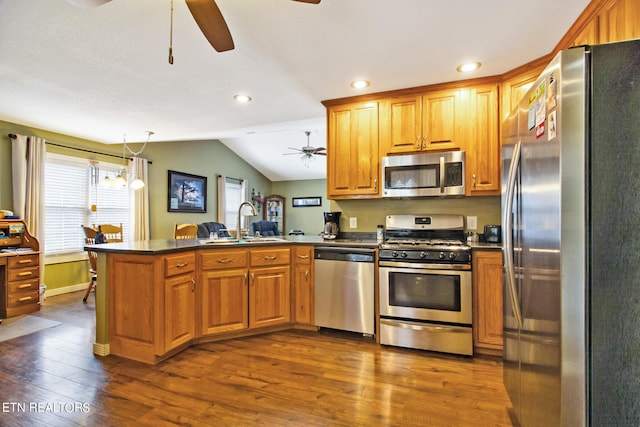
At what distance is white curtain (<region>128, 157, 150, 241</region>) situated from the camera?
516 cm

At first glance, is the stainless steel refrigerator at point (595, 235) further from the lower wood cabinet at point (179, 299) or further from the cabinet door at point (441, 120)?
the lower wood cabinet at point (179, 299)

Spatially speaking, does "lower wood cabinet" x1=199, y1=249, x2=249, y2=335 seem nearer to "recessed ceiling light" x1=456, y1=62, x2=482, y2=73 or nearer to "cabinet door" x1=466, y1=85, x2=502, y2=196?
"cabinet door" x1=466, y1=85, x2=502, y2=196

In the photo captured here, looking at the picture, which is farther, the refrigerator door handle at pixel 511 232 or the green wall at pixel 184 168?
the green wall at pixel 184 168

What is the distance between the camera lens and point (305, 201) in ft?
32.3

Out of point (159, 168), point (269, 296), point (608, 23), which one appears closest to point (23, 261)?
point (159, 168)

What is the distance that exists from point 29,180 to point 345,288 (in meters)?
4.24

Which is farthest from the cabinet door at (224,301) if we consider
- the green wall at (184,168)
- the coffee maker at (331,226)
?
the green wall at (184,168)

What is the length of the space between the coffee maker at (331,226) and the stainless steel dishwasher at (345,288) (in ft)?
1.26

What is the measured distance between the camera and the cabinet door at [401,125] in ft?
9.57

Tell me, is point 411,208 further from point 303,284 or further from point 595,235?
point 595,235

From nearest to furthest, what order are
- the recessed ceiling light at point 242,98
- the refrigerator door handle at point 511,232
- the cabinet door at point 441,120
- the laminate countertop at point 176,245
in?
the refrigerator door handle at point 511,232
the laminate countertop at point 176,245
the cabinet door at point 441,120
the recessed ceiling light at point 242,98

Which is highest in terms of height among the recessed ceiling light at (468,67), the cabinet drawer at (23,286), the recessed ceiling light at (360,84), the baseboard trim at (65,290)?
the recessed ceiling light at (468,67)

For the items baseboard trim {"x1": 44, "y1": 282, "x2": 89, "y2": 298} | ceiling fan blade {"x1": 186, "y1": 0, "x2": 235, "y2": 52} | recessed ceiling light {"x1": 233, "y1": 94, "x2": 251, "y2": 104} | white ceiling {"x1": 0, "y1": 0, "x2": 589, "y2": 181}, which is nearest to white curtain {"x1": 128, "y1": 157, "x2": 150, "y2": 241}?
baseboard trim {"x1": 44, "y1": 282, "x2": 89, "y2": 298}

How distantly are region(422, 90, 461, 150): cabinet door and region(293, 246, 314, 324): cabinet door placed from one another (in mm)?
A: 1527
